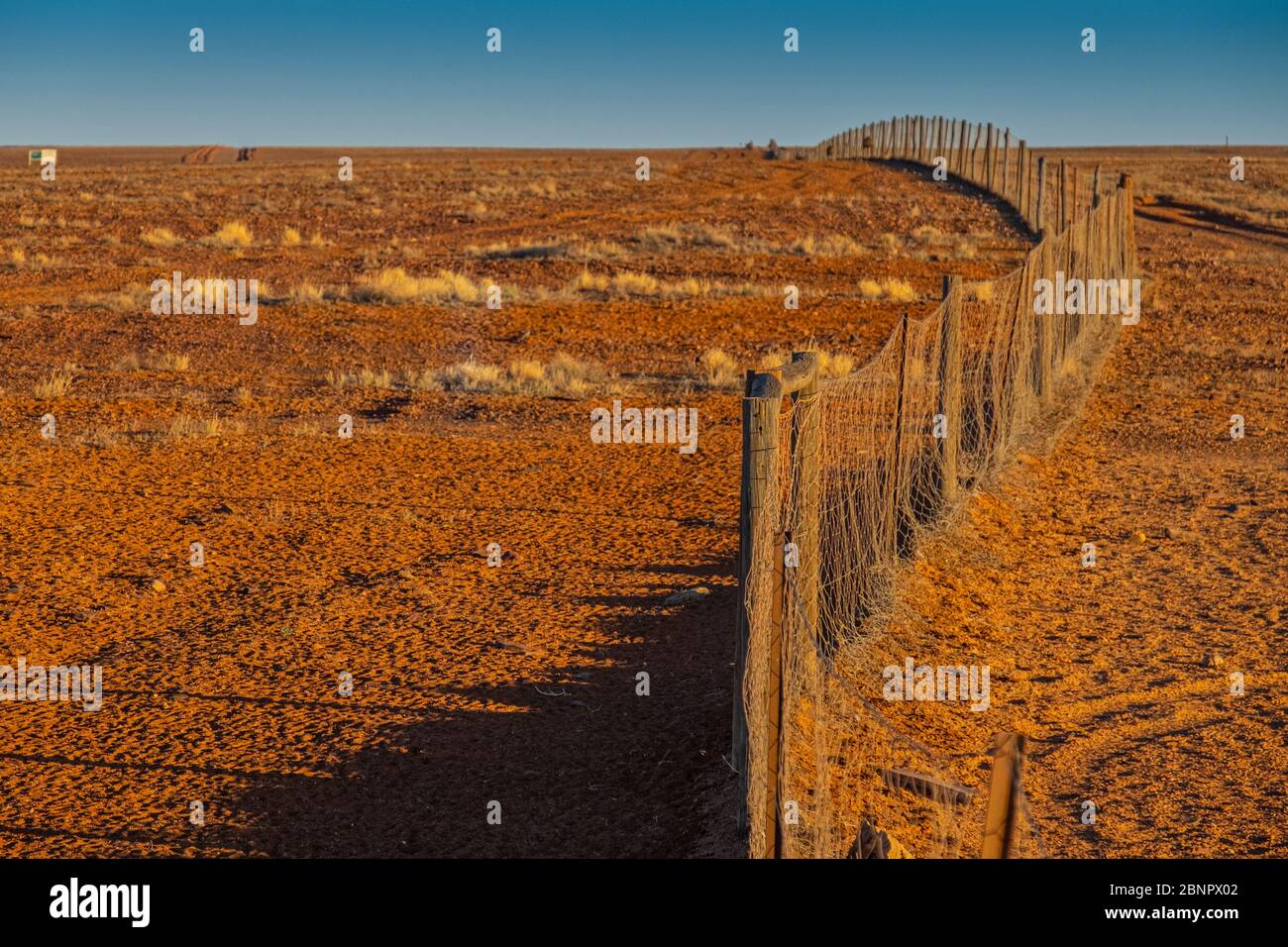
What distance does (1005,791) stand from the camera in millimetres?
2797

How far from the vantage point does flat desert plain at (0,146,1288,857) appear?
522cm

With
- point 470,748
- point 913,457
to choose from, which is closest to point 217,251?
point 913,457

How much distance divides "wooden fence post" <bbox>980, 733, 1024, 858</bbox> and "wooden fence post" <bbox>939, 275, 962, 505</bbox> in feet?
19.0

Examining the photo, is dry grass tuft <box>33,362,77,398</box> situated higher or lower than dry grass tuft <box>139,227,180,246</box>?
lower

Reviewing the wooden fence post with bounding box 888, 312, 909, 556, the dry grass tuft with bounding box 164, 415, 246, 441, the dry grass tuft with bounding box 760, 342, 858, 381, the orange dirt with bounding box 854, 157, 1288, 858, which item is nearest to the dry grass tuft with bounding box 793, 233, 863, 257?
the dry grass tuft with bounding box 760, 342, 858, 381

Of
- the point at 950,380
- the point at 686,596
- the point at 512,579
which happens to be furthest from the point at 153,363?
the point at 950,380

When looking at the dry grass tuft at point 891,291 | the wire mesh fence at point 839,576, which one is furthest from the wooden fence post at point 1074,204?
the wire mesh fence at point 839,576

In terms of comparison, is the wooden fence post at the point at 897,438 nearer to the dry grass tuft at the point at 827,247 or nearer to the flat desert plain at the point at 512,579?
the flat desert plain at the point at 512,579

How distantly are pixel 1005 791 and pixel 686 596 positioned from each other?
471 centimetres

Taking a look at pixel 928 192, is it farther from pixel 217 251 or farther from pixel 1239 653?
pixel 1239 653

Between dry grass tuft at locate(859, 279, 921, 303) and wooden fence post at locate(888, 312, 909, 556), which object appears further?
dry grass tuft at locate(859, 279, 921, 303)

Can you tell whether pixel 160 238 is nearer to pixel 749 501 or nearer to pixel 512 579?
pixel 512 579

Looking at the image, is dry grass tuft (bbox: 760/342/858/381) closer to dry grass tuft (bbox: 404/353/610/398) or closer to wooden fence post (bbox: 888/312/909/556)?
dry grass tuft (bbox: 404/353/610/398)

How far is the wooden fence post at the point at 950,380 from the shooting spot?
8.57 meters
